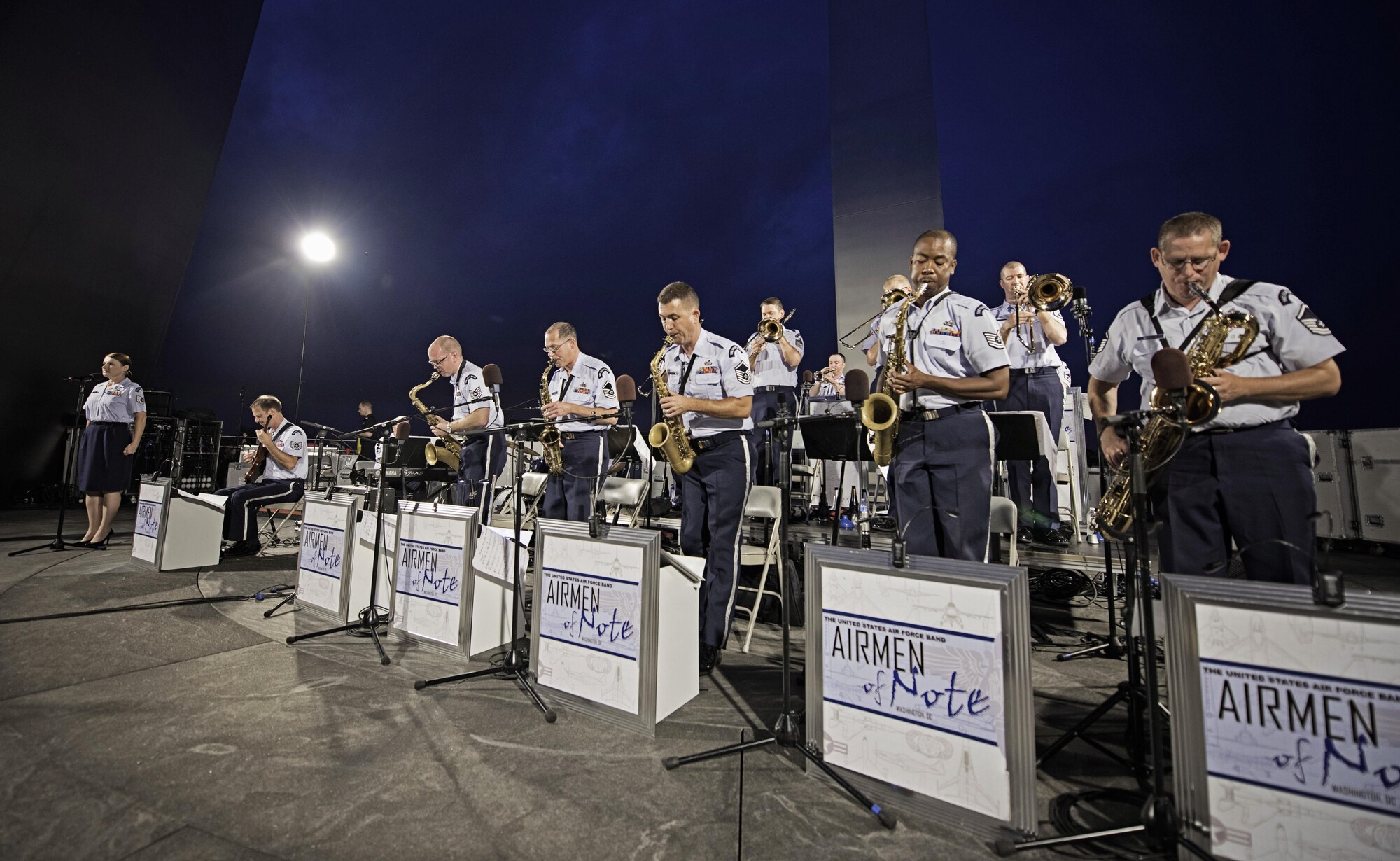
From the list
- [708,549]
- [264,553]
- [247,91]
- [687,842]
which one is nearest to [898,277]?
[708,549]

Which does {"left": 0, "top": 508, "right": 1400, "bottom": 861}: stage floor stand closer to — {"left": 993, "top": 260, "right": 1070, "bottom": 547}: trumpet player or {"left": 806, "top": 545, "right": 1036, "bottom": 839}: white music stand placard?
{"left": 806, "top": 545, "right": 1036, "bottom": 839}: white music stand placard

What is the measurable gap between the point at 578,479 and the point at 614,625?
215 centimetres

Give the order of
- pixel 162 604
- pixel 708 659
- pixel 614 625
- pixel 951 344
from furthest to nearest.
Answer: pixel 162 604 < pixel 708 659 < pixel 951 344 < pixel 614 625

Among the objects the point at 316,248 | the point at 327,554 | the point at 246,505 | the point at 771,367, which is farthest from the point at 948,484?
the point at 316,248

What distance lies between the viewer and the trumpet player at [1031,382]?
4812 millimetres

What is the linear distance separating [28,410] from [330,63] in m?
15.7

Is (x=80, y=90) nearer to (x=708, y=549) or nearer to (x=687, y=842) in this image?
(x=708, y=549)

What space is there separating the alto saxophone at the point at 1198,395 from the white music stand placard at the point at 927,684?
79 centimetres

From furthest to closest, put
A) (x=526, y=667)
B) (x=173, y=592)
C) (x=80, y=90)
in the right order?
(x=80, y=90) < (x=173, y=592) < (x=526, y=667)

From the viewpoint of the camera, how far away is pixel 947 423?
2.31 m

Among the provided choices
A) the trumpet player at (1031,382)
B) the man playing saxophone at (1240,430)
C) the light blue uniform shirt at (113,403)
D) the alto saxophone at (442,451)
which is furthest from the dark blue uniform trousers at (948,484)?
the light blue uniform shirt at (113,403)

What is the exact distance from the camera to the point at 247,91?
1627 centimetres

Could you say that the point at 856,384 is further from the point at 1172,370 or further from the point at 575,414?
the point at 575,414

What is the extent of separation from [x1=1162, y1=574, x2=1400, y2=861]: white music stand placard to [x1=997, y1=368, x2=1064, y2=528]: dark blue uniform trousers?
391 cm
